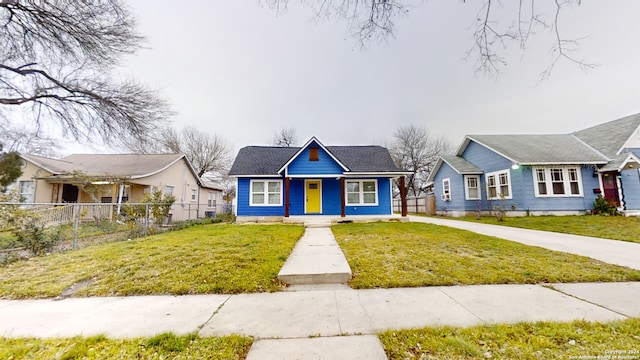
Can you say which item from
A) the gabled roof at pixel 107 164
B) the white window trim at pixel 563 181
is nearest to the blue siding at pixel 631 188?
the white window trim at pixel 563 181

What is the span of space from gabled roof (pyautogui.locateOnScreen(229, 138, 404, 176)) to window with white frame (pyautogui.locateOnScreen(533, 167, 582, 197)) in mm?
7691

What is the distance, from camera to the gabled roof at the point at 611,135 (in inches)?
532

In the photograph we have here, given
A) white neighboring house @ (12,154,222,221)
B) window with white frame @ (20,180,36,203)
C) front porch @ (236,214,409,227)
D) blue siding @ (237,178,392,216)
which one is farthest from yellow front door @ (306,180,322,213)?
window with white frame @ (20,180,36,203)

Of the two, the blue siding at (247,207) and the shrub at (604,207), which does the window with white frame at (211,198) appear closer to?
the blue siding at (247,207)

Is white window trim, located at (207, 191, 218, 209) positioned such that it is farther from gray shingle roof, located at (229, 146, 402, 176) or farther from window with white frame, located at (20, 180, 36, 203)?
window with white frame, located at (20, 180, 36, 203)

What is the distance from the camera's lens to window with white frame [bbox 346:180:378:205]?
45.4 feet

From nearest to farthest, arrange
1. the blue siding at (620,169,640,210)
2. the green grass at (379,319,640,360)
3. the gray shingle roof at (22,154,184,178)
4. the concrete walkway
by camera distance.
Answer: the green grass at (379,319,640,360) → the concrete walkway → the blue siding at (620,169,640,210) → the gray shingle roof at (22,154,184,178)

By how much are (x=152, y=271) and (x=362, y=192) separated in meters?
11.1

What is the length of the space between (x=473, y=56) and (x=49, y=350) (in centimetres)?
547

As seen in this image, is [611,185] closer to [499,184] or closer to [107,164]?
[499,184]

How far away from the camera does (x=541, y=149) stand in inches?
564

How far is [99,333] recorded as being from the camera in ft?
8.02

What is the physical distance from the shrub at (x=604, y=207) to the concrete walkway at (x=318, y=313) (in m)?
13.0

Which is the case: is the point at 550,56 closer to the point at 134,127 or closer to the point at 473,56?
the point at 473,56
